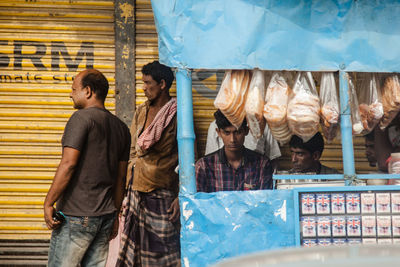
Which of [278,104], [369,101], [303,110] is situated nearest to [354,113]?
[369,101]

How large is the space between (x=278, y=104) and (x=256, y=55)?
0.39 m

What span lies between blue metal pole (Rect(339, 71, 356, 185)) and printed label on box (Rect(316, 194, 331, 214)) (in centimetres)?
22

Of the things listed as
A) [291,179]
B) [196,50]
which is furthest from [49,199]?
[291,179]

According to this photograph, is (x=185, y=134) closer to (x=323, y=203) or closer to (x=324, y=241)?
(x=323, y=203)

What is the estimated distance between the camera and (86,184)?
3682 millimetres

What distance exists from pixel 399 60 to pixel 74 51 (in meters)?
3.24

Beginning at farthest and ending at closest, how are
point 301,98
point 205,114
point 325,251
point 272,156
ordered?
point 205,114 < point 272,156 < point 301,98 < point 325,251

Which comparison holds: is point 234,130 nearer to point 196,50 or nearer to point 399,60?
point 196,50

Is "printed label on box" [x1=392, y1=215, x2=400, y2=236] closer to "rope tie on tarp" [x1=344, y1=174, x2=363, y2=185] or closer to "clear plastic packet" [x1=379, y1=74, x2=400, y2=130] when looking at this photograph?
"rope tie on tarp" [x1=344, y1=174, x2=363, y2=185]

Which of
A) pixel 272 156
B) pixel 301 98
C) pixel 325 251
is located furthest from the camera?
pixel 272 156

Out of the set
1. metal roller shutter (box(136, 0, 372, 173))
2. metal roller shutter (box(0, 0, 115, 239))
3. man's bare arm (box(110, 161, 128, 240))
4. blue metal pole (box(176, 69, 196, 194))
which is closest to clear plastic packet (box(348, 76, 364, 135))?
blue metal pole (box(176, 69, 196, 194))

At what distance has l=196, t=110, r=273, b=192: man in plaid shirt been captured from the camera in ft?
13.9

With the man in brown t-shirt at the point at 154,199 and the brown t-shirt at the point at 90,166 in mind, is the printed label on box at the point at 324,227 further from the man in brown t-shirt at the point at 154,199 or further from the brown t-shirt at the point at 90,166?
the man in brown t-shirt at the point at 154,199

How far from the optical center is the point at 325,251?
1502 millimetres
